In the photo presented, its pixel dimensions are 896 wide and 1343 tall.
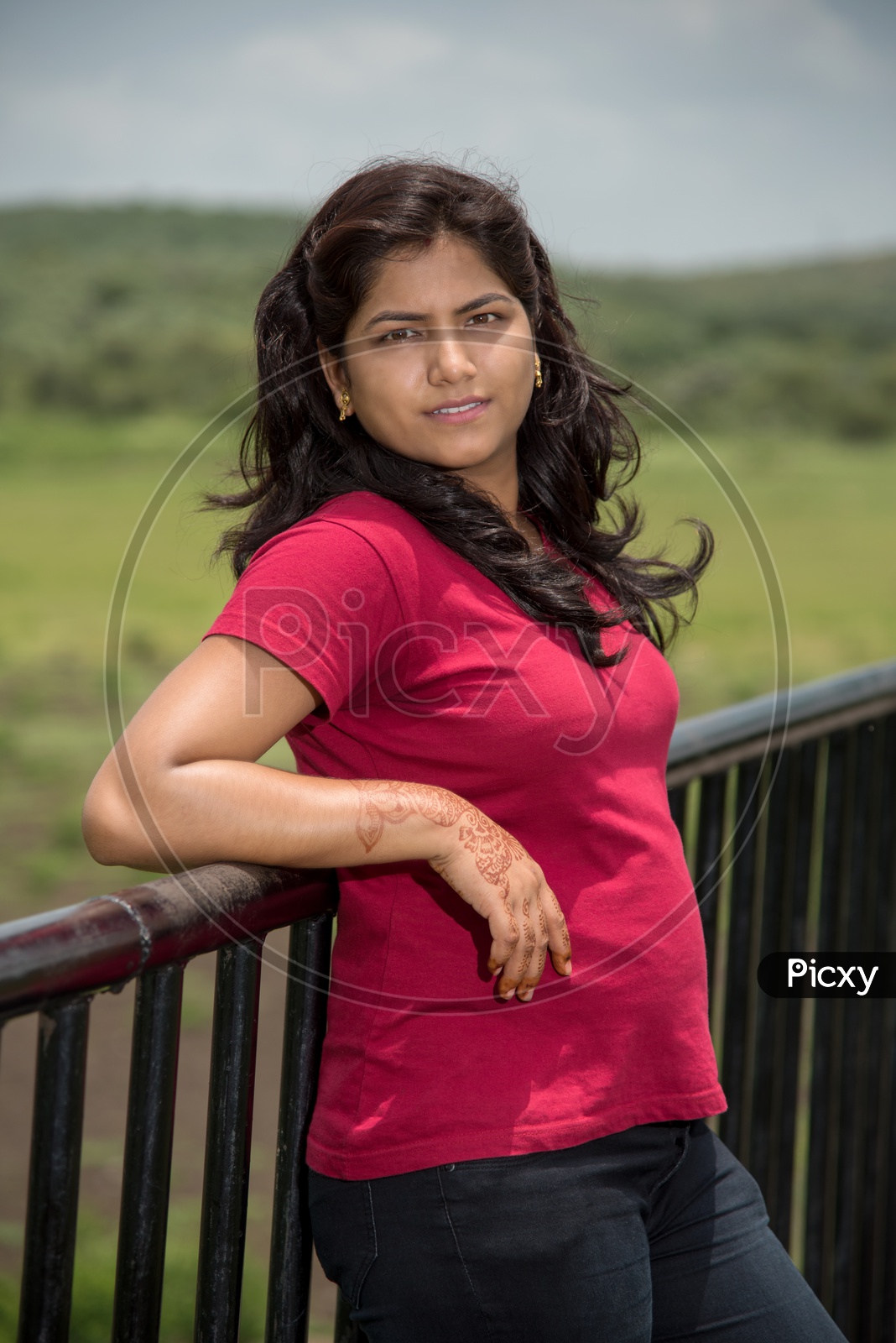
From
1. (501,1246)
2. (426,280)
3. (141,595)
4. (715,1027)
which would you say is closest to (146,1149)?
(501,1246)

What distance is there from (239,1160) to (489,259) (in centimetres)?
93

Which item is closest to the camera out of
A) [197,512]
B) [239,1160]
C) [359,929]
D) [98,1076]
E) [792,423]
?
[239,1160]

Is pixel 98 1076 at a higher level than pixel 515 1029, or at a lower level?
lower

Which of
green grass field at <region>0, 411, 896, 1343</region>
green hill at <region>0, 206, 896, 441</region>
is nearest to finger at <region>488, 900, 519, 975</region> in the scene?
green grass field at <region>0, 411, 896, 1343</region>

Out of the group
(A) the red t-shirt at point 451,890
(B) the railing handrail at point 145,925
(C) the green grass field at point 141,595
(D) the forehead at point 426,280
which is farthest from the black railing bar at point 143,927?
(C) the green grass field at point 141,595

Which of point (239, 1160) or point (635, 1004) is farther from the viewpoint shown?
point (635, 1004)

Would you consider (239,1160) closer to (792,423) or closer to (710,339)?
(792,423)

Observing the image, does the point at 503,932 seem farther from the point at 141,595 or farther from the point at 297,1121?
the point at 141,595

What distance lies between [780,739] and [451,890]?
0.78m

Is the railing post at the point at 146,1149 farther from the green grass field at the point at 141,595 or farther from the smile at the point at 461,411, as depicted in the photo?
the green grass field at the point at 141,595

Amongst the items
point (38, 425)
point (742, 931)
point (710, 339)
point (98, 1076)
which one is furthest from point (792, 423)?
point (742, 931)

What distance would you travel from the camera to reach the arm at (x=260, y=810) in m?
1.00

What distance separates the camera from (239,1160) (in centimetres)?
105

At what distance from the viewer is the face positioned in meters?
1.28
